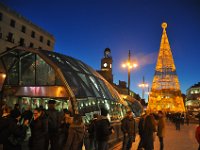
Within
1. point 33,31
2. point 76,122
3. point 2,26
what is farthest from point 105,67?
point 76,122

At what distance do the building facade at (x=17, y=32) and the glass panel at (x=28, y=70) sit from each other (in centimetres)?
2629

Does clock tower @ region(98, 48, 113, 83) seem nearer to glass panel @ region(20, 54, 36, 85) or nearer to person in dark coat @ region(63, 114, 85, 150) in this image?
glass panel @ region(20, 54, 36, 85)

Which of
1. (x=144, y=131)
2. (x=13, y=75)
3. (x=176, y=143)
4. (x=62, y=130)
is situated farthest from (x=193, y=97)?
(x=62, y=130)

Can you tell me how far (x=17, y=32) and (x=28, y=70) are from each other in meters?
30.2

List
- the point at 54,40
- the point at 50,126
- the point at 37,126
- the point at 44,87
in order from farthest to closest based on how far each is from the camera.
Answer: the point at 54,40 → the point at 44,87 → the point at 50,126 → the point at 37,126

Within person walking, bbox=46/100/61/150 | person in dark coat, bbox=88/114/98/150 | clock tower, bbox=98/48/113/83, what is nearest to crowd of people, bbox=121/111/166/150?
person in dark coat, bbox=88/114/98/150

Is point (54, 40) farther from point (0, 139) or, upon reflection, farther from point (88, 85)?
point (0, 139)

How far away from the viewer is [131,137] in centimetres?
994

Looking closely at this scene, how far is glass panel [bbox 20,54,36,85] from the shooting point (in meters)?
15.0

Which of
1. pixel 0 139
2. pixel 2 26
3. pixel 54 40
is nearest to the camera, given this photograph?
pixel 0 139

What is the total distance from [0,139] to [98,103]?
9620 mm

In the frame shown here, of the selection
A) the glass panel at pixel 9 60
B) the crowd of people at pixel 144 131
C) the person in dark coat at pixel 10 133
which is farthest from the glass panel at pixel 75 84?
the person in dark coat at pixel 10 133

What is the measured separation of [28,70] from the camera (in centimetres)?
1540

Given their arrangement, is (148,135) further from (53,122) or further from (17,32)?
(17,32)
